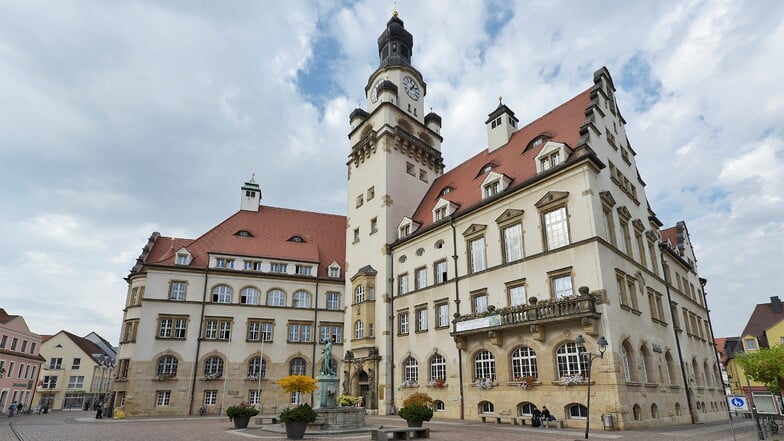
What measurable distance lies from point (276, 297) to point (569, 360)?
2706 centimetres

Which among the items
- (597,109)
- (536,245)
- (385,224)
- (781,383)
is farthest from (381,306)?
(781,383)

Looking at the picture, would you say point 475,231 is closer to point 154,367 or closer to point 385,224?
point 385,224

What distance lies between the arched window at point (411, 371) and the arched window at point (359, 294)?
6.89 metres

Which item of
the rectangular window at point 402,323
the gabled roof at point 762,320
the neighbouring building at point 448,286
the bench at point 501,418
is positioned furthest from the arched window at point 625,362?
the gabled roof at point 762,320

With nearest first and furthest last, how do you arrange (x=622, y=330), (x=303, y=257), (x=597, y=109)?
(x=622, y=330) < (x=597, y=109) < (x=303, y=257)

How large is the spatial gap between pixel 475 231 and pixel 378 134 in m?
15.5

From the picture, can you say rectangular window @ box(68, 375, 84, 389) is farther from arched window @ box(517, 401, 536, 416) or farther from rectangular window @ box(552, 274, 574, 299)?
rectangular window @ box(552, 274, 574, 299)

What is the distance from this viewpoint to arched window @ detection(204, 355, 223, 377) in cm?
3741

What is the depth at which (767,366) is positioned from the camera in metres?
27.5

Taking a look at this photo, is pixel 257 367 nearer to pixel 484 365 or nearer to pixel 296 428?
pixel 484 365

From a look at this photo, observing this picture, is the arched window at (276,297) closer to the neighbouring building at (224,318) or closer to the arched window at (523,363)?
the neighbouring building at (224,318)

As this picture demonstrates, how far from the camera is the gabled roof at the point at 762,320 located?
179ft

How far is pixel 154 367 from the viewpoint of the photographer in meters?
36.0

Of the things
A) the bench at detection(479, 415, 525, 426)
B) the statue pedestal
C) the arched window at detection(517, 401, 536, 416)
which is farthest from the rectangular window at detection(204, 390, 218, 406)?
the arched window at detection(517, 401, 536, 416)
